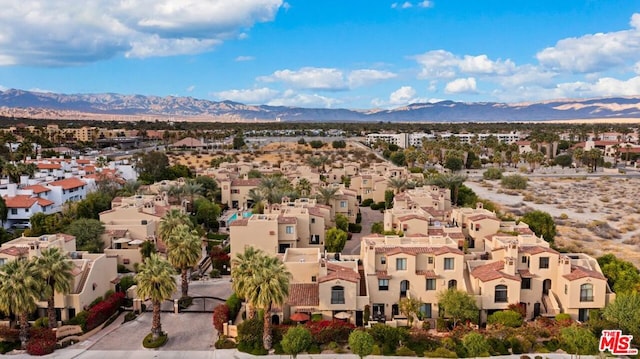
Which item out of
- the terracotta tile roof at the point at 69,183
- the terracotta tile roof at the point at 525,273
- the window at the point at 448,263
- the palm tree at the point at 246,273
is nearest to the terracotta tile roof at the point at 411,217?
the window at the point at 448,263

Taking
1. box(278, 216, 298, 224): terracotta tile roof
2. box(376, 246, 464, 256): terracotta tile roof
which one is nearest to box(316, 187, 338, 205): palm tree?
box(278, 216, 298, 224): terracotta tile roof

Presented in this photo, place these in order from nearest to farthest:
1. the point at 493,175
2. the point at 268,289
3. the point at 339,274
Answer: the point at 268,289
the point at 339,274
the point at 493,175

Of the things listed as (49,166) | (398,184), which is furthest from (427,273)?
(49,166)

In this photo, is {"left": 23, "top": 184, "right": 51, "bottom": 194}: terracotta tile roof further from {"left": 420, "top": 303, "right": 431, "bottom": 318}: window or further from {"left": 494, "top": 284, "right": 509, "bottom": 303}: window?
{"left": 494, "top": 284, "right": 509, "bottom": 303}: window

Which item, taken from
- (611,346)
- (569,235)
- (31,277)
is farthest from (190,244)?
(569,235)

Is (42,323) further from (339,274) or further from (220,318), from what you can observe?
(339,274)

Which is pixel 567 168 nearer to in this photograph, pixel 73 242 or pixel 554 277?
pixel 554 277

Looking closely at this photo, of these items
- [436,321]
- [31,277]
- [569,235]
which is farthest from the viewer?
[569,235]
